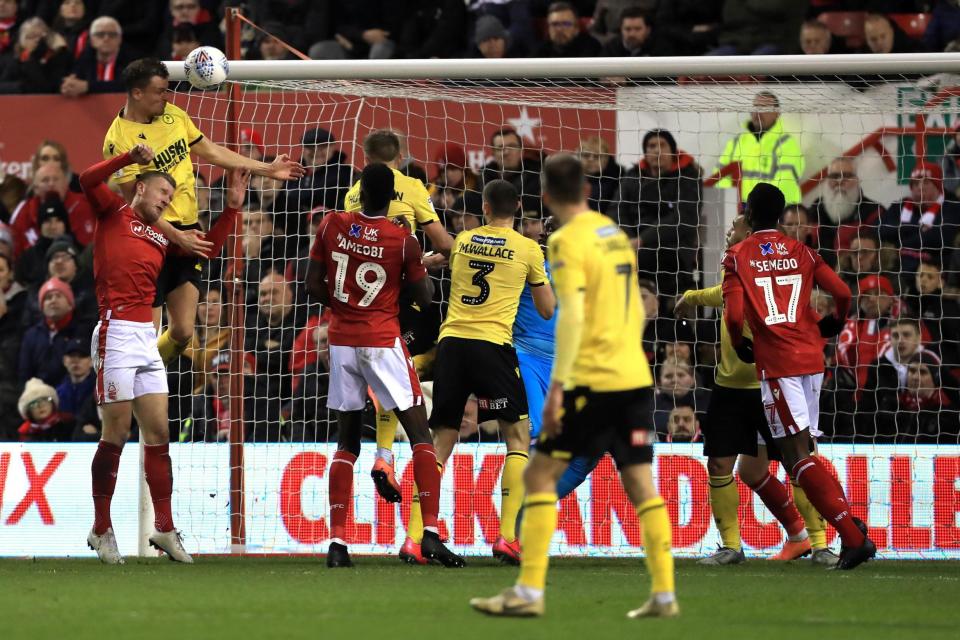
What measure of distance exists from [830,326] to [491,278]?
2.22m

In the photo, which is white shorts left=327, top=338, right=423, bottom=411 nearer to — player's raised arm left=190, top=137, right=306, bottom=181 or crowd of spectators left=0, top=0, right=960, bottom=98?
player's raised arm left=190, top=137, right=306, bottom=181

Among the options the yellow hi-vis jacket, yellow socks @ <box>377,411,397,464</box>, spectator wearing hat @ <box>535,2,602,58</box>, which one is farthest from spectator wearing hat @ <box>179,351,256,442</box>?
spectator wearing hat @ <box>535,2,602,58</box>

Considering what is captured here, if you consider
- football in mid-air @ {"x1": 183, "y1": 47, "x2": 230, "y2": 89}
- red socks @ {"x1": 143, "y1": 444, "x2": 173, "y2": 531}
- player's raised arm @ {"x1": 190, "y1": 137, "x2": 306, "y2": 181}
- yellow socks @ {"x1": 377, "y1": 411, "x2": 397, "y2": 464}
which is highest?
football in mid-air @ {"x1": 183, "y1": 47, "x2": 230, "y2": 89}

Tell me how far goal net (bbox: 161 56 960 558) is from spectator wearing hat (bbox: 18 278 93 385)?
4.77 feet

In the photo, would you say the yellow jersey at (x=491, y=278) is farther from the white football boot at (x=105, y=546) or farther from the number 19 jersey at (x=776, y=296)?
the white football boot at (x=105, y=546)

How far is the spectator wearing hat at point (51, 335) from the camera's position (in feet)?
45.3

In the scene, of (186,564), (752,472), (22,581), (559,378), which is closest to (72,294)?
(186,564)

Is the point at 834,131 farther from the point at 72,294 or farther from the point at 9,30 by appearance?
the point at 9,30

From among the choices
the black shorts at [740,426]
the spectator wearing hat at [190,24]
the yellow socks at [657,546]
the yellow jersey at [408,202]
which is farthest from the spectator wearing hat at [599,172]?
the yellow socks at [657,546]

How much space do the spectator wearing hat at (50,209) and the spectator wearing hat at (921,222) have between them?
24.3 feet

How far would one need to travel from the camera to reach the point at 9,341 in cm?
1434

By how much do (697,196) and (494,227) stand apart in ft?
11.1

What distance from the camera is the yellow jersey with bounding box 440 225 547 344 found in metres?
9.68

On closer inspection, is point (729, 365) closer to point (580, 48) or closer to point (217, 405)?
point (217, 405)
